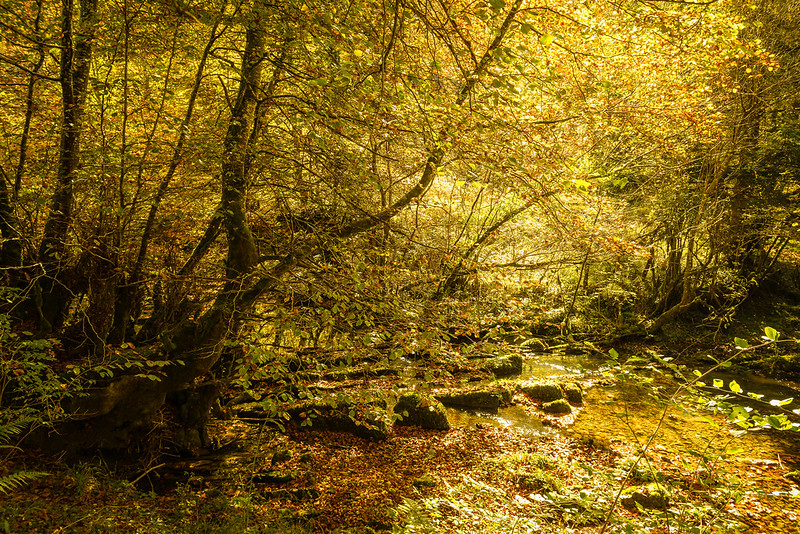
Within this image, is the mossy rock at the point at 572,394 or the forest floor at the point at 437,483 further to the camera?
the mossy rock at the point at 572,394

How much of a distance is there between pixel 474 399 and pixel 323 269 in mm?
7482

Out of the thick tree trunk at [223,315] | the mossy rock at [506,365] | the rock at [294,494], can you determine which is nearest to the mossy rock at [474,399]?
the mossy rock at [506,365]

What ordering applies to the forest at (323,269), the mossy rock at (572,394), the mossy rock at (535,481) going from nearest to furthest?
the forest at (323,269)
the mossy rock at (535,481)
the mossy rock at (572,394)

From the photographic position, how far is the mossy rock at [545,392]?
Answer: 38.0 ft

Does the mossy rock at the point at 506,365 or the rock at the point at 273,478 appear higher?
the mossy rock at the point at 506,365

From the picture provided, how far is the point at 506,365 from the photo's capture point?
1386 centimetres

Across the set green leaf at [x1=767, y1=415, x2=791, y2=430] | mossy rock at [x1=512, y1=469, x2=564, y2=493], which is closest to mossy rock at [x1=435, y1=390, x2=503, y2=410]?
mossy rock at [x1=512, y1=469, x2=564, y2=493]

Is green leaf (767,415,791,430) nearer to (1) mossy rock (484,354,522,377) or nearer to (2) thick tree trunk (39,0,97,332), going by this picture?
(2) thick tree trunk (39,0,97,332)

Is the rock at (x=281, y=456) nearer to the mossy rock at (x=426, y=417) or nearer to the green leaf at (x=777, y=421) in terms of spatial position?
the mossy rock at (x=426, y=417)

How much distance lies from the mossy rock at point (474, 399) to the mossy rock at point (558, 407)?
3.89ft

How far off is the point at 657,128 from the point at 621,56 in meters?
2.57

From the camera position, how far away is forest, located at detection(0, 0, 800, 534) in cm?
443

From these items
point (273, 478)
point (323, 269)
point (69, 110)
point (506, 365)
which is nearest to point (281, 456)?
point (273, 478)

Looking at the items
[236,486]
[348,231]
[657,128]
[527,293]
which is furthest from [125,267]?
[527,293]
